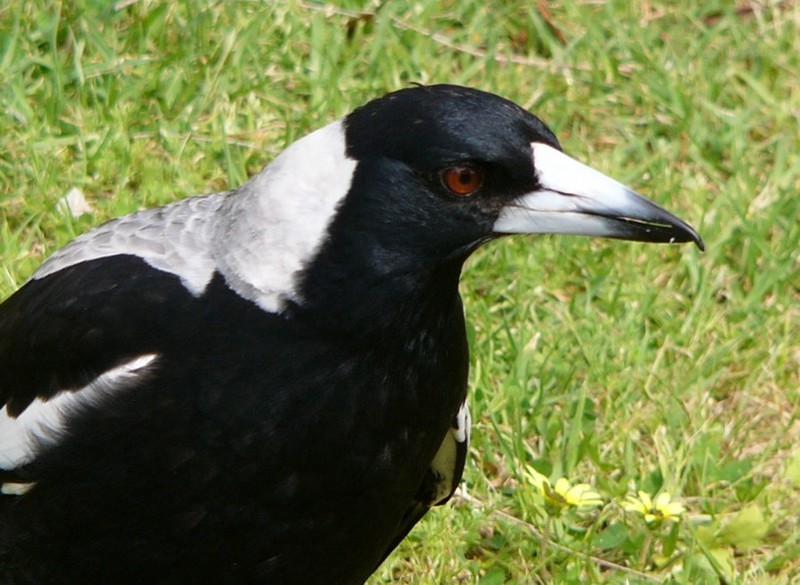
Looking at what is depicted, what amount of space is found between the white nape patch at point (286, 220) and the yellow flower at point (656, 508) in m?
1.15

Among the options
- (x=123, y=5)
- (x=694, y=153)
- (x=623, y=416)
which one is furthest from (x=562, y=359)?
(x=123, y=5)

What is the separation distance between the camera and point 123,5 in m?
4.57

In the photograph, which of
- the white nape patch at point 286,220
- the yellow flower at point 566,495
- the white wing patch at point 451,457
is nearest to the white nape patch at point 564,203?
the white nape patch at point 286,220

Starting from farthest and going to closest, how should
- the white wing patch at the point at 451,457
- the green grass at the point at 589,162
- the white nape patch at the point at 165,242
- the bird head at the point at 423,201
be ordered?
the green grass at the point at 589,162
the white wing patch at the point at 451,457
the white nape patch at the point at 165,242
the bird head at the point at 423,201

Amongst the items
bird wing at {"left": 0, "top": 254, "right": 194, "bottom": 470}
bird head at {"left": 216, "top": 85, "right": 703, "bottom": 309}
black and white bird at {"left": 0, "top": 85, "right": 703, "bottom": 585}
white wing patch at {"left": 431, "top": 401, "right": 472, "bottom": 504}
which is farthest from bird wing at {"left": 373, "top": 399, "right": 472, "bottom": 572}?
bird wing at {"left": 0, "top": 254, "right": 194, "bottom": 470}

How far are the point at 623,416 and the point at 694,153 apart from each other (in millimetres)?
1233

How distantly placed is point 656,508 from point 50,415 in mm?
1391

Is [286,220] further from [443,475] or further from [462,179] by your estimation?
[443,475]

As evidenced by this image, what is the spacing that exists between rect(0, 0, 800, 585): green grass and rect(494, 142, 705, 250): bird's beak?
3.18 feet

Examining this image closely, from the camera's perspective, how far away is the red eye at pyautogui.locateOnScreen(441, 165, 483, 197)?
2555mm

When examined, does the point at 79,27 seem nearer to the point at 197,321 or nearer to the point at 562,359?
the point at 562,359

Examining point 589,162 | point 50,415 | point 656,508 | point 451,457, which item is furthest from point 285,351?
point 589,162

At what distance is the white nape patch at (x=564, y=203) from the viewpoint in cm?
259

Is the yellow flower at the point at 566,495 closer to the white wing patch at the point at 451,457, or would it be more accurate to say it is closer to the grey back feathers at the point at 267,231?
the white wing patch at the point at 451,457
